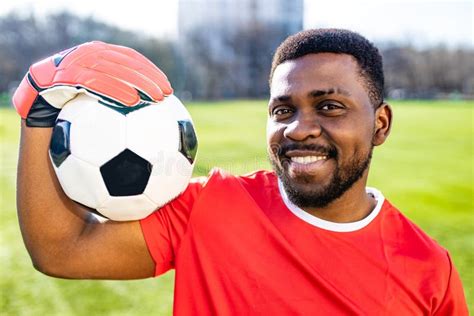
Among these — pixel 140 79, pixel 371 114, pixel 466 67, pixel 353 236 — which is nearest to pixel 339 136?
pixel 371 114

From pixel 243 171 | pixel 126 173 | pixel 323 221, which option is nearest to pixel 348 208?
pixel 323 221

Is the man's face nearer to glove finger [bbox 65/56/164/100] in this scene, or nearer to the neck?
the neck

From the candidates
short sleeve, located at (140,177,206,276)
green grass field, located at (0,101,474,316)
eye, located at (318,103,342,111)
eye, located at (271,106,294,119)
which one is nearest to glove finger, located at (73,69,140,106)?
short sleeve, located at (140,177,206,276)

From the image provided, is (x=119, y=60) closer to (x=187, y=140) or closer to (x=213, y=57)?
(x=187, y=140)

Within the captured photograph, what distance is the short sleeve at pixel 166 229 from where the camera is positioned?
5.25ft

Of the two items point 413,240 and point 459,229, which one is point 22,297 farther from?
point 459,229

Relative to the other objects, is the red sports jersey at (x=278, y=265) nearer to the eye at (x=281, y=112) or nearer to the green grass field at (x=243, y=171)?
the eye at (x=281, y=112)

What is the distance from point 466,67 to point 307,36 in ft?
246

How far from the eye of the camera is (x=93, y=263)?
1.56 metres

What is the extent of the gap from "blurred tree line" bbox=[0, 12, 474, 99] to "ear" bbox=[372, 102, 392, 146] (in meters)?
42.6

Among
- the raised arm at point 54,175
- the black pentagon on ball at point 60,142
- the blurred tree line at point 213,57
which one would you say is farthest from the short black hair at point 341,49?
the blurred tree line at point 213,57

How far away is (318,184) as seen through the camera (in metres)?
1.66

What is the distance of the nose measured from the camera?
5.27 feet

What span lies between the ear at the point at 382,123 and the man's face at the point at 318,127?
10cm
